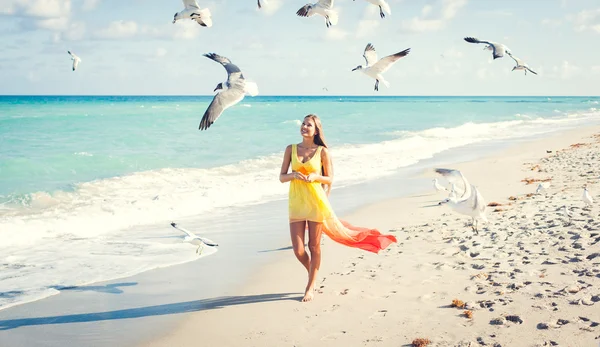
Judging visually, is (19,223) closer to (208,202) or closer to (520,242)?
(208,202)

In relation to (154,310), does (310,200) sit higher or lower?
higher

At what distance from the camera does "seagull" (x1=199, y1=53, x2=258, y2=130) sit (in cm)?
662

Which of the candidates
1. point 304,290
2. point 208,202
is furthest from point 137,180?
point 304,290

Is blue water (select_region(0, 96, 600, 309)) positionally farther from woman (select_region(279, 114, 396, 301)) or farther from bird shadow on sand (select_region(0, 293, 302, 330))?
woman (select_region(279, 114, 396, 301))

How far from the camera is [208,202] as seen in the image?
11359mm

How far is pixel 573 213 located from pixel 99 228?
22.6 ft

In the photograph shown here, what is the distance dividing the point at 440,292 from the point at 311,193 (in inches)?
56.4

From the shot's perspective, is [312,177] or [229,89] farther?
[229,89]

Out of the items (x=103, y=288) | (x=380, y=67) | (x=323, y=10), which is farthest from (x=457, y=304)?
(x=323, y=10)

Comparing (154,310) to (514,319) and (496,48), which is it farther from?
(496,48)

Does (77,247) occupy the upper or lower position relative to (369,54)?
lower

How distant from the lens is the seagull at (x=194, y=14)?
26.7 ft

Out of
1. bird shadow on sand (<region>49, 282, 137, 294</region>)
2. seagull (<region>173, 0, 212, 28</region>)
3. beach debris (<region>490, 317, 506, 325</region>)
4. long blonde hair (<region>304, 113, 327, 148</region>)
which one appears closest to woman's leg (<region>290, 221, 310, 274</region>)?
long blonde hair (<region>304, 113, 327, 148</region>)

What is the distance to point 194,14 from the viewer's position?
816 centimetres
